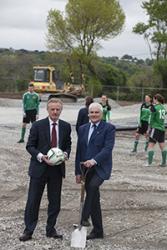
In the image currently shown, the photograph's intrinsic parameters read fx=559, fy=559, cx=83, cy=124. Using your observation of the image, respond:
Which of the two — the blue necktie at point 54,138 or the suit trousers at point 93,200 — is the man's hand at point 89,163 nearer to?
the suit trousers at point 93,200

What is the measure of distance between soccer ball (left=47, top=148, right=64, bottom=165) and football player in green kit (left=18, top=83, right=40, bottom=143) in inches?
433

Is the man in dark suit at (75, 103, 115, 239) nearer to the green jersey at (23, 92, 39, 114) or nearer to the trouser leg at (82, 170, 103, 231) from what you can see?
the trouser leg at (82, 170, 103, 231)

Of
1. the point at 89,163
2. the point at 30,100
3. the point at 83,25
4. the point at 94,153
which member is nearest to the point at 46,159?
the point at 89,163

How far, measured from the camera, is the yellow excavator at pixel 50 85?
50844mm

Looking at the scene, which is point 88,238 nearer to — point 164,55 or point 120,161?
point 120,161

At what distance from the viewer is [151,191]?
33.5 ft

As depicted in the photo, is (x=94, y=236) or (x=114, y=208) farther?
(x=114, y=208)

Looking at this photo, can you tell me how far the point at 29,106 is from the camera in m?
17.6

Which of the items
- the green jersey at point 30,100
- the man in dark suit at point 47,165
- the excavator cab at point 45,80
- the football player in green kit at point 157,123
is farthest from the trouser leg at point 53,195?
the excavator cab at point 45,80

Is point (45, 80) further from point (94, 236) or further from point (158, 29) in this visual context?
point (94, 236)

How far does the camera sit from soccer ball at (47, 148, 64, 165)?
6.50 metres

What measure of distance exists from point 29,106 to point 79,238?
11.3 metres

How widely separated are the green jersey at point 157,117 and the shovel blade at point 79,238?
710cm

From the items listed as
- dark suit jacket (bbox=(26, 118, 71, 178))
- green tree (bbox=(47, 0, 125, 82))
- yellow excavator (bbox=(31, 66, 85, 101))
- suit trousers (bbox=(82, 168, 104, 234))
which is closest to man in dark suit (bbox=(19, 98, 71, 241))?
dark suit jacket (bbox=(26, 118, 71, 178))
